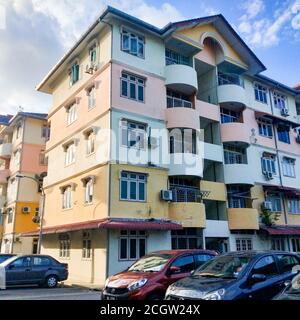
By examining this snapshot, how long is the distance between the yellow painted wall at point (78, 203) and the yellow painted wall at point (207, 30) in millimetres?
11514

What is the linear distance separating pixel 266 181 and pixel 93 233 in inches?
563

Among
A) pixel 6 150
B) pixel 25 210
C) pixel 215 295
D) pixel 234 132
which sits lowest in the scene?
pixel 215 295

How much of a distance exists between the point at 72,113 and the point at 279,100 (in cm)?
1816

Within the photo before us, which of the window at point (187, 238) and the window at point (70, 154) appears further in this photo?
the window at point (70, 154)

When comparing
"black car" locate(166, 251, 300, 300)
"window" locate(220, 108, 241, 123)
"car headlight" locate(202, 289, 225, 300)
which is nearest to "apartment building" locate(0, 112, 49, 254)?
"window" locate(220, 108, 241, 123)

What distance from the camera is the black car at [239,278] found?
6.62 meters

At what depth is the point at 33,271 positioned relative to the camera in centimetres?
1536

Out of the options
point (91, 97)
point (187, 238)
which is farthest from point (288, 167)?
point (91, 97)

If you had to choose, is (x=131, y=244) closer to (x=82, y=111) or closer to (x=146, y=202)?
(x=146, y=202)

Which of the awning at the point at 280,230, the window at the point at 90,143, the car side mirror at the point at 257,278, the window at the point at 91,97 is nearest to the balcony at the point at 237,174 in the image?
the awning at the point at 280,230

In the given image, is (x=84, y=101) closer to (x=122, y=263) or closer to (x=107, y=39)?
(x=107, y=39)

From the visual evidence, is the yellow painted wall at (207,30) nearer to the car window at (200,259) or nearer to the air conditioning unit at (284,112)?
the air conditioning unit at (284,112)
